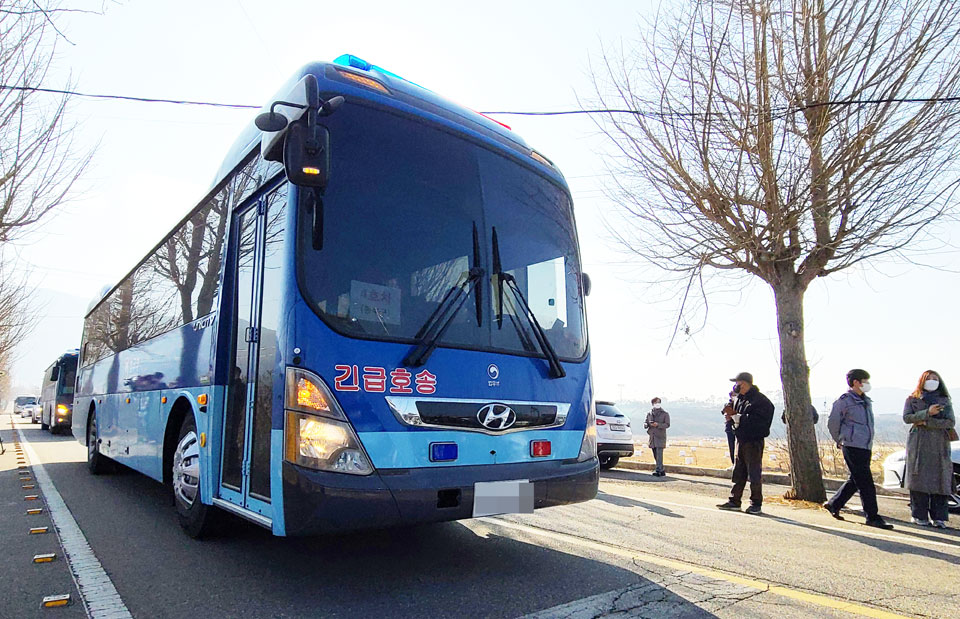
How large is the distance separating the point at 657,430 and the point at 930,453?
6269mm

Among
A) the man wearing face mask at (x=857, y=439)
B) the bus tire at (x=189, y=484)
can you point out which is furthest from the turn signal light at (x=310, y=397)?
the man wearing face mask at (x=857, y=439)

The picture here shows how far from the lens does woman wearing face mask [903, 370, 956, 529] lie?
7.25m

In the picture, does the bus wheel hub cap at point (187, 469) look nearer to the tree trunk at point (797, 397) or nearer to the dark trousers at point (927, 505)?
the dark trousers at point (927, 505)

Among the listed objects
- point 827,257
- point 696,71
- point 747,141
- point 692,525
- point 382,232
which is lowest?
point 692,525

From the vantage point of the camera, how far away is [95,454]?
10336 mm

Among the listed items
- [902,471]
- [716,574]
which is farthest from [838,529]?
[716,574]

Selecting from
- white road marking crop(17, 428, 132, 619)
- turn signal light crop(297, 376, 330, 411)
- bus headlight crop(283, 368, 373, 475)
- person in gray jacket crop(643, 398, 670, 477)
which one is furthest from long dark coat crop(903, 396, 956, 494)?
white road marking crop(17, 428, 132, 619)

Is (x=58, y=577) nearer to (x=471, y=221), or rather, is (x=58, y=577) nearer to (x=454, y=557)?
(x=454, y=557)

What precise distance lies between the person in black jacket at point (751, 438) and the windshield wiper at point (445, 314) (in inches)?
208

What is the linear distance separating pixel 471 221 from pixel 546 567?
7.79 ft

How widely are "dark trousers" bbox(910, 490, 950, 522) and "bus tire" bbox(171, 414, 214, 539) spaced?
7413 millimetres

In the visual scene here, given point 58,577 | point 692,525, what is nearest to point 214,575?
point 58,577

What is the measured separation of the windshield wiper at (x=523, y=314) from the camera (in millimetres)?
4301

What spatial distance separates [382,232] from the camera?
393cm
